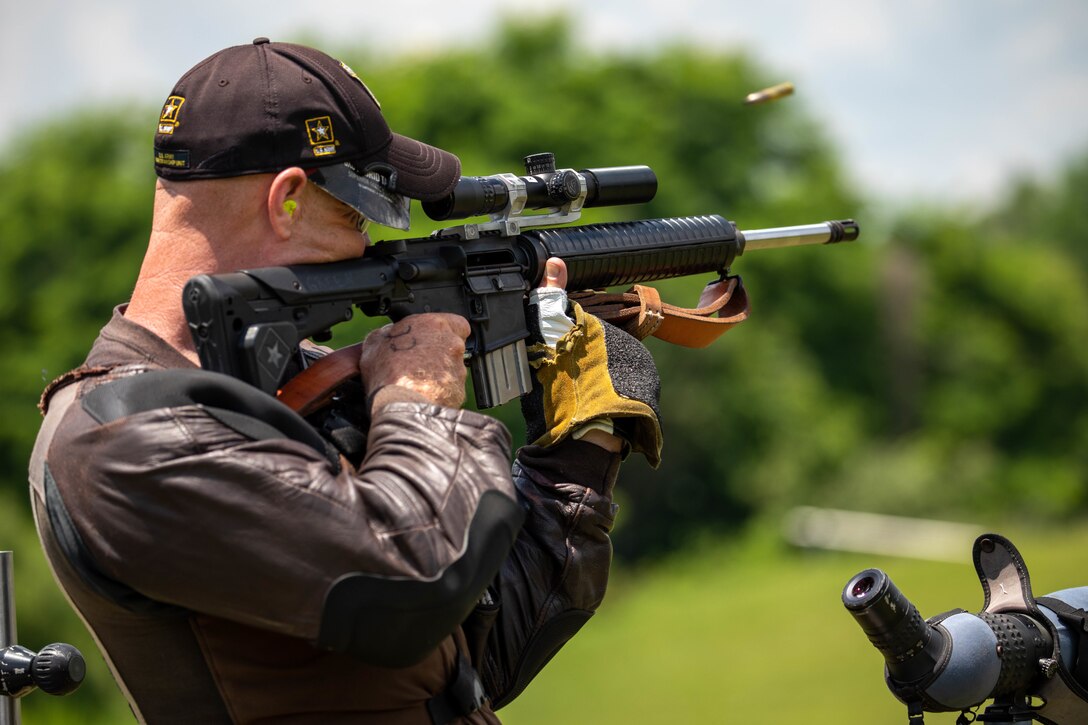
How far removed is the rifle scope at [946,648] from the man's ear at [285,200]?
1591mm

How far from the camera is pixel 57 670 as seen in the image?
3471mm

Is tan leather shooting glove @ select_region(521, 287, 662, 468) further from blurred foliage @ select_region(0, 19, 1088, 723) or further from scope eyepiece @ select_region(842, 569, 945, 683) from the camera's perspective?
blurred foliage @ select_region(0, 19, 1088, 723)

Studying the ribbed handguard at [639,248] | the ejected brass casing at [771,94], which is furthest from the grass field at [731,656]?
the ribbed handguard at [639,248]

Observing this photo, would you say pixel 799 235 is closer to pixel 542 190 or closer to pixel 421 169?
pixel 542 190

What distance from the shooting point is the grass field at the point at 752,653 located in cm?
1873

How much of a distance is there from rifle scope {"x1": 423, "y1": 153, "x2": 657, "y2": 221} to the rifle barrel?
2.06 ft

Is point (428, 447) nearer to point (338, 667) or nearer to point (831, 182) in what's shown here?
point (338, 667)

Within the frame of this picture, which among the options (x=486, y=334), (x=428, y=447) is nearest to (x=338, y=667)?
(x=428, y=447)

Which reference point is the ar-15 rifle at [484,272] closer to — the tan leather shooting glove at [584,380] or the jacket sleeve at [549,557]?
the tan leather shooting glove at [584,380]

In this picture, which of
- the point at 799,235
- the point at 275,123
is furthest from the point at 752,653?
the point at 275,123

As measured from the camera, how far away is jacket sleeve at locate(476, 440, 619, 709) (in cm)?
375

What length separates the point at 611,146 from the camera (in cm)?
4128

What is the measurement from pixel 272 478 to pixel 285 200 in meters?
0.78

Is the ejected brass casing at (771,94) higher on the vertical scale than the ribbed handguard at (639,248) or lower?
higher
